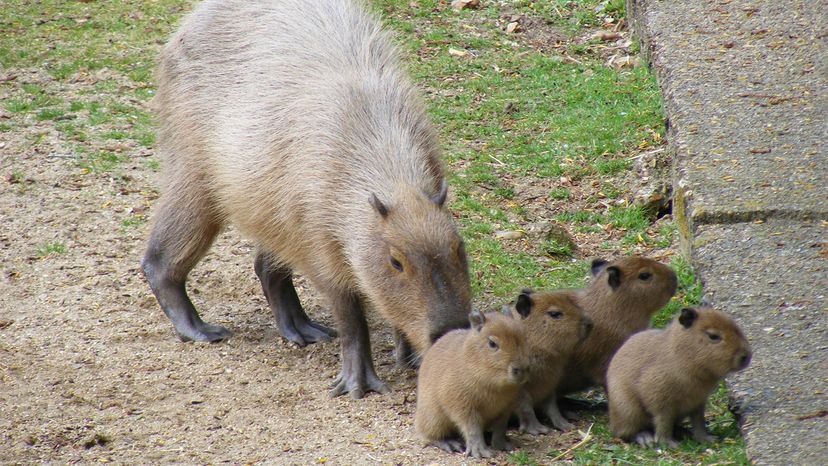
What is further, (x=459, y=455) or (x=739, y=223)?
(x=739, y=223)

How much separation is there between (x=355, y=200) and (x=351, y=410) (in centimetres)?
101

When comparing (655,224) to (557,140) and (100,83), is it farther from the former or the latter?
(100,83)

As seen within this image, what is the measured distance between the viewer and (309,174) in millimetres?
5512

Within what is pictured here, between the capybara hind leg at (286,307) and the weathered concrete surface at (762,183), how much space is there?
2.17 meters

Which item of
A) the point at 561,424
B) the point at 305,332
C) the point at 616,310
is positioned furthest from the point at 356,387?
the point at 616,310

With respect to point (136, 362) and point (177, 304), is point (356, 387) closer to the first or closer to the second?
point (136, 362)

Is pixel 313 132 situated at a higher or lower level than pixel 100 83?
higher

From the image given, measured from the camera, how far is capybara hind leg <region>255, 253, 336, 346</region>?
20.4 feet

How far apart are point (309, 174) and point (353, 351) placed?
0.92 metres

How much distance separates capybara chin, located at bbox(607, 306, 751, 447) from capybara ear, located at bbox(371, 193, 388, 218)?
4.24 feet

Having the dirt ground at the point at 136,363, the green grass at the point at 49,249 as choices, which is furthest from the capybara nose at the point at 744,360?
the green grass at the point at 49,249

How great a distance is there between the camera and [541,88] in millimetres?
9078

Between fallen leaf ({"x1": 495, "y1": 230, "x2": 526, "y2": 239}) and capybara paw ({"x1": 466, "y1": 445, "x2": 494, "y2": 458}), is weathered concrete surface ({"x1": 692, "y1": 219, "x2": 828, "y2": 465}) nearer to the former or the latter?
capybara paw ({"x1": 466, "y1": 445, "x2": 494, "y2": 458})

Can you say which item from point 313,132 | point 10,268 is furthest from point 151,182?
point 313,132
